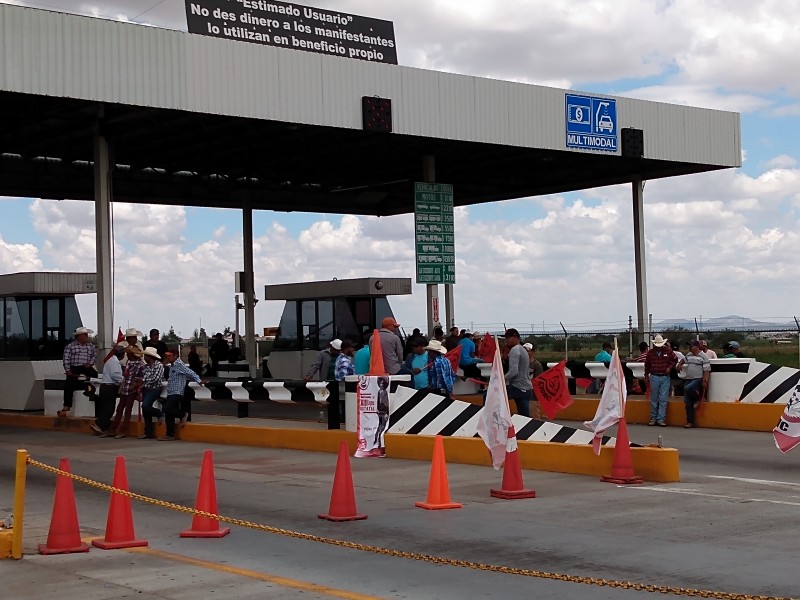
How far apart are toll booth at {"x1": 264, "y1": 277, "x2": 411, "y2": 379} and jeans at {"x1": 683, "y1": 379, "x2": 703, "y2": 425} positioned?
11388mm

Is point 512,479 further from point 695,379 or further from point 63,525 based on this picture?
point 695,379

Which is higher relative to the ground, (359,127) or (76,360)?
(359,127)

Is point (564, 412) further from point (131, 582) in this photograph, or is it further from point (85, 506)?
point (131, 582)

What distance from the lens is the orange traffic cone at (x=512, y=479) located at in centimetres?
1274

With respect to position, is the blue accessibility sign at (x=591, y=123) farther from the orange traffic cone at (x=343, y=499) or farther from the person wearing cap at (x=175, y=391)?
the orange traffic cone at (x=343, y=499)

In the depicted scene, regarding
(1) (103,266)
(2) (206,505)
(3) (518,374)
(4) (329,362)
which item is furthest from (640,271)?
(2) (206,505)

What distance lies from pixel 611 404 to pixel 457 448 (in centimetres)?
287

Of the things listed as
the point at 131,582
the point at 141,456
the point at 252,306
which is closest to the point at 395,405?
the point at 141,456

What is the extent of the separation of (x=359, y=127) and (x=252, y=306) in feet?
41.0

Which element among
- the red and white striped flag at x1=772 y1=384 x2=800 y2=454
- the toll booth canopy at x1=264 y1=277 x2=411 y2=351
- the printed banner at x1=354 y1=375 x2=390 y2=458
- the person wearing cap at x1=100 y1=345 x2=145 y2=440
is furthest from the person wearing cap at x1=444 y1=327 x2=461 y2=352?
the red and white striped flag at x1=772 y1=384 x2=800 y2=454

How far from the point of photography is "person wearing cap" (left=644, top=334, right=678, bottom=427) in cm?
2133

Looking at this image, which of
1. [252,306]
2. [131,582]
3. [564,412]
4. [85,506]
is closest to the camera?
[131,582]

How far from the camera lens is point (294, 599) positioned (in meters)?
8.12

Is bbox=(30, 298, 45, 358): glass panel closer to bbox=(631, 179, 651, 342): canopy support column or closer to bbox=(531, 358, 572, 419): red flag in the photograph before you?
bbox=(531, 358, 572, 419): red flag
